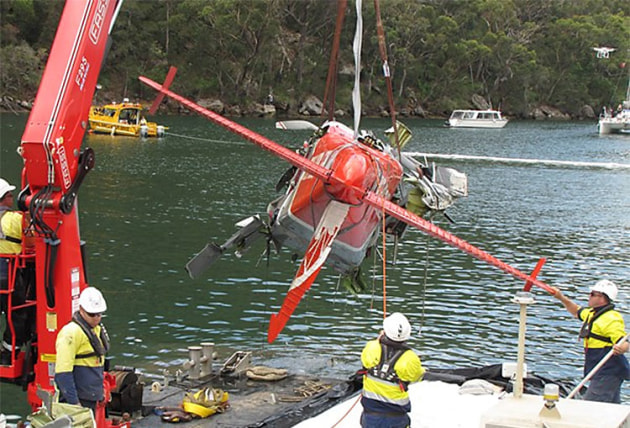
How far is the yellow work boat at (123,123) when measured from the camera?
69688mm

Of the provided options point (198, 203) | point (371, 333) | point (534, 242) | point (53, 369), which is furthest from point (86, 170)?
point (198, 203)

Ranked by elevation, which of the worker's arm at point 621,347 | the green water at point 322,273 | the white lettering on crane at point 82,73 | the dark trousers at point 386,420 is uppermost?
the white lettering on crane at point 82,73

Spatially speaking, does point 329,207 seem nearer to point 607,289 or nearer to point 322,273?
point 607,289

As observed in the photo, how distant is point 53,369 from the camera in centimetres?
1045

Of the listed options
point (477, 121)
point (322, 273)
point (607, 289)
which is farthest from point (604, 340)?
point (477, 121)

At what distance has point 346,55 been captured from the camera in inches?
4422

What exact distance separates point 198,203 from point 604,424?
33.1 m

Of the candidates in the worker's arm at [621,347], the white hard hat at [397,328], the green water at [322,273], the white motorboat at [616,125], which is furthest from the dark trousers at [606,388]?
the white motorboat at [616,125]

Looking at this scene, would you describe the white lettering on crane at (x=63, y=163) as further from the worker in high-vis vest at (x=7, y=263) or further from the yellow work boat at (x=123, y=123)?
the yellow work boat at (x=123, y=123)

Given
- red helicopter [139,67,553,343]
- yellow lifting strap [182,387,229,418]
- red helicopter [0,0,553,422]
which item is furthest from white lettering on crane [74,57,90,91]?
yellow lifting strap [182,387,229,418]

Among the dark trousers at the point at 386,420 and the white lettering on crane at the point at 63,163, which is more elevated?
the white lettering on crane at the point at 63,163

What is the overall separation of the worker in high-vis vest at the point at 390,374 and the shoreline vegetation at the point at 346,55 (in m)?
84.3

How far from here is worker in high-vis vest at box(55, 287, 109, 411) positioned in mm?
9562

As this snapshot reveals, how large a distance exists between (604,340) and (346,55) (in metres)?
103
